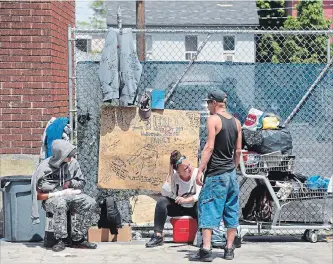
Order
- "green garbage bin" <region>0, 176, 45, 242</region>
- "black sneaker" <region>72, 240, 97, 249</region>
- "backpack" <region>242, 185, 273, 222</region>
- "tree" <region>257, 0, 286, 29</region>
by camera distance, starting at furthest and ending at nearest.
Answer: "tree" <region>257, 0, 286, 29</region>
"backpack" <region>242, 185, 273, 222</region>
"green garbage bin" <region>0, 176, 45, 242</region>
"black sneaker" <region>72, 240, 97, 249</region>

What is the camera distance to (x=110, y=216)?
838 cm

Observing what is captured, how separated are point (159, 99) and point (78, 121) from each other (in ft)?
3.52

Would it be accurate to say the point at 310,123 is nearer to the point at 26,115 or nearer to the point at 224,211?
the point at 224,211

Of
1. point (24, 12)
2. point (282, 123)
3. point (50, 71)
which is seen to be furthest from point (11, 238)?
point (282, 123)

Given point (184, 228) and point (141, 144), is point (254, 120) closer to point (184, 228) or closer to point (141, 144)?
point (141, 144)

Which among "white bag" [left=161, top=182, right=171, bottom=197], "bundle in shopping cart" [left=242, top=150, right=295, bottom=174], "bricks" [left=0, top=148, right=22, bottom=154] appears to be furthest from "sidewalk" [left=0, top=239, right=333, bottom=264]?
"bricks" [left=0, top=148, right=22, bottom=154]

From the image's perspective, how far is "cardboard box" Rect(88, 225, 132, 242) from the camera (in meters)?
8.52

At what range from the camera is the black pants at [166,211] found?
27.2ft

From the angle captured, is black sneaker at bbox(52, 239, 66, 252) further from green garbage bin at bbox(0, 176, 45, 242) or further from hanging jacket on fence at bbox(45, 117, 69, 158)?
hanging jacket on fence at bbox(45, 117, 69, 158)

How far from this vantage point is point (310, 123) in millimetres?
9039

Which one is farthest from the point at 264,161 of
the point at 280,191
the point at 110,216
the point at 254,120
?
the point at 110,216

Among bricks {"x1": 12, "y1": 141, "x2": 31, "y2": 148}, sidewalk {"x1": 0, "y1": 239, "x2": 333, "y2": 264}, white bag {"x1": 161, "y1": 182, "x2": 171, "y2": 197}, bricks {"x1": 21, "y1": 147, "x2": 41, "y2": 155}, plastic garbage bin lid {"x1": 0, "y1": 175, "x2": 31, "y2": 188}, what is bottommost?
sidewalk {"x1": 0, "y1": 239, "x2": 333, "y2": 264}

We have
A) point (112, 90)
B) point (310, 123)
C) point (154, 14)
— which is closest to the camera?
point (112, 90)

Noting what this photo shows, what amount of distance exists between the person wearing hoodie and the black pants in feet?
2.46
